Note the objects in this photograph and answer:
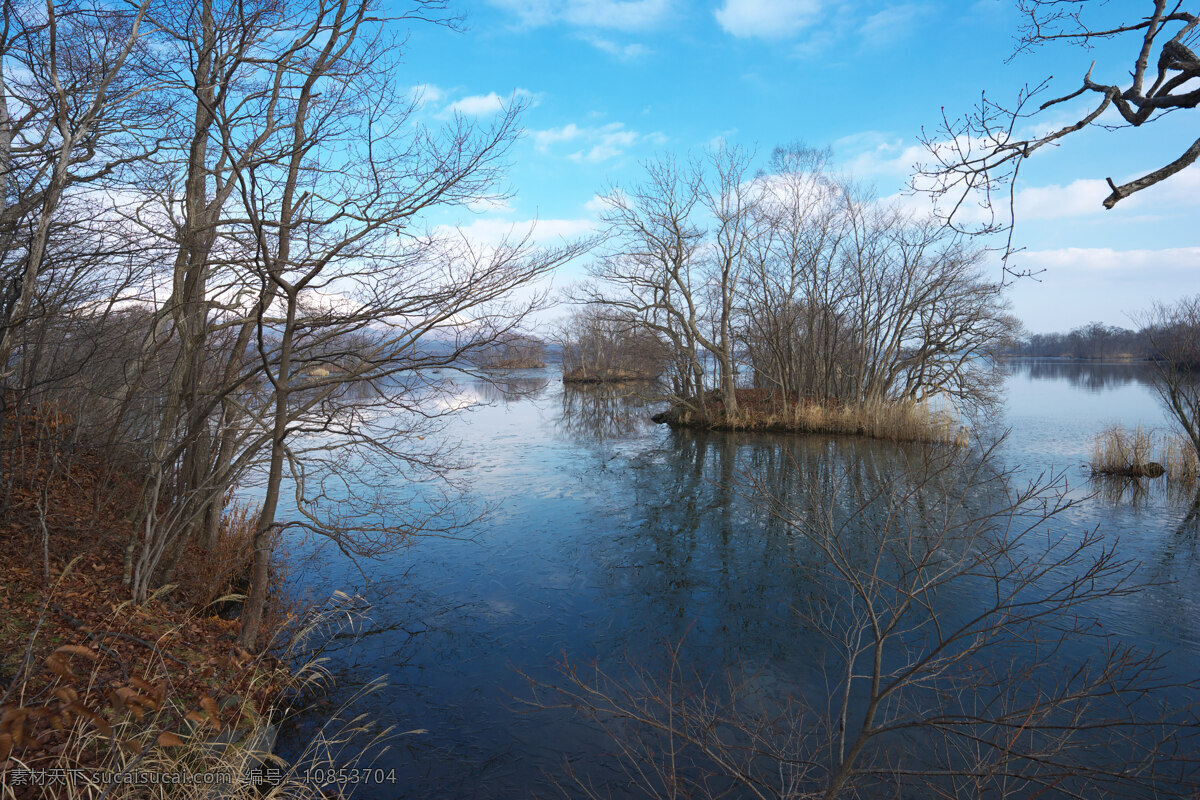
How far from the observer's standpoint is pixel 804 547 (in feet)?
31.9

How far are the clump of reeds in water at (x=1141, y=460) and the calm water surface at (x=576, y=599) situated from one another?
59cm

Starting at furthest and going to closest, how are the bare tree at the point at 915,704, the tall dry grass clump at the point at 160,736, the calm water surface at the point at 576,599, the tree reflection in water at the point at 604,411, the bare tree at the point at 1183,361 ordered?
the tree reflection in water at the point at 604,411
the bare tree at the point at 1183,361
the calm water surface at the point at 576,599
the bare tree at the point at 915,704
the tall dry grass clump at the point at 160,736

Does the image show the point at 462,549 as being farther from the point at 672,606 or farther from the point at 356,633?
the point at 672,606

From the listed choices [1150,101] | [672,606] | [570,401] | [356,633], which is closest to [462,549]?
[356,633]

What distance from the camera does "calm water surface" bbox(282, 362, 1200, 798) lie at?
16.9ft

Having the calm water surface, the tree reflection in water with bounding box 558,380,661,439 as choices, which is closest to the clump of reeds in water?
the calm water surface

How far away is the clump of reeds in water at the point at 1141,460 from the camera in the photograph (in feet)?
43.2

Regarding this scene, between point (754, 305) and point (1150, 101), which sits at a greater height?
point (754, 305)

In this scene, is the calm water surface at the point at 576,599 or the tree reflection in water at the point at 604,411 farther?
the tree reflection in water at the point at 604,411

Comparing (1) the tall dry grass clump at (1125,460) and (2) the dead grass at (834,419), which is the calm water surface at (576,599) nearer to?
(1) the tall dry grass clump at (1125,460)

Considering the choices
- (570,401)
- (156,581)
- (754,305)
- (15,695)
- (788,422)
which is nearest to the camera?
(15,695)

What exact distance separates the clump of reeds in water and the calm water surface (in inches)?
23.4

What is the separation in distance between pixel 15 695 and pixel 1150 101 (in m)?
6.78

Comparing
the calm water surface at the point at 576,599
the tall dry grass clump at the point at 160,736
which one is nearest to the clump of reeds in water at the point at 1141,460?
the calm water surface at the point at 576,599
